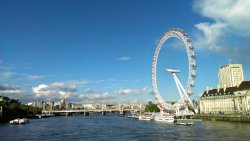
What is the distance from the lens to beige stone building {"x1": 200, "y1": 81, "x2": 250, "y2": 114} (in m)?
85.1

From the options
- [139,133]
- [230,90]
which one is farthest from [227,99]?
[139,133]

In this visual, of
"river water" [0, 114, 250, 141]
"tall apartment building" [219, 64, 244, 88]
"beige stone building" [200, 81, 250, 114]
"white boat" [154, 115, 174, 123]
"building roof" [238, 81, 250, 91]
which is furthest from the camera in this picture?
"tall apartment building" [219, 64, 244, 88]

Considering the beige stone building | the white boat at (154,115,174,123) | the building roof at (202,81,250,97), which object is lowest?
the white boat at (154,115,174,123)

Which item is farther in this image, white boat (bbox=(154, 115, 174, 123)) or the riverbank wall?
white boat (bbox=(154, 115, 174, 123))

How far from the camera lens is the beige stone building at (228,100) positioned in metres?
85.1

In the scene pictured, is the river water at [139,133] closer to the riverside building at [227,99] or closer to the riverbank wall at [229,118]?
the riverbank wall at [229,118]

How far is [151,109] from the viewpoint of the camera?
539 ft

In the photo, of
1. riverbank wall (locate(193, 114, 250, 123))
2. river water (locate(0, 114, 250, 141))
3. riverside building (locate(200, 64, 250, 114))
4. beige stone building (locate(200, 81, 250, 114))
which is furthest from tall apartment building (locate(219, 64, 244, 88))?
river water (locate(0, 114, 250, 141))

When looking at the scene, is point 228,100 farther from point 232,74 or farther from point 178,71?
point 232,74

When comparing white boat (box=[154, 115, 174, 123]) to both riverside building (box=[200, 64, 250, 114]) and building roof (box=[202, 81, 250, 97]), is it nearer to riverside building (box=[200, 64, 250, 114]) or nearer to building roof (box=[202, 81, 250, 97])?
riverside building (box=[200, 64, 250, 114])

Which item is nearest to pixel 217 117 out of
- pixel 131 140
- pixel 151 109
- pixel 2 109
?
pixel 131 140

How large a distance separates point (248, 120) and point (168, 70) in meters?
21.9

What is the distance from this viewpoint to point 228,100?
310ft

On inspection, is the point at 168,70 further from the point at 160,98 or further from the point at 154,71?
the point at 160,98
